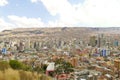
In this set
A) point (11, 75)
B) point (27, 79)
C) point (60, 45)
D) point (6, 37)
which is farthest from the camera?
point (6, 37)

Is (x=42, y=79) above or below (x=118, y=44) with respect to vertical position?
above

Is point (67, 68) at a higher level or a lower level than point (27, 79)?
lower

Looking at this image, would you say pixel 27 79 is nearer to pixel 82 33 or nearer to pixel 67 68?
pixel 67 68

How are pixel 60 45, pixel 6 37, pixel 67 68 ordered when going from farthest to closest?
1. pixel 6 37
2. pixel 60 45
3. pixel 67 68

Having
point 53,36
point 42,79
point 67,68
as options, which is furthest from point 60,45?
point 42,79

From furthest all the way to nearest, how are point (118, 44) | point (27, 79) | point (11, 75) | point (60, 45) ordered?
point (60, 45)
point (118, 44)
point (27, 79)
point (11, 75)

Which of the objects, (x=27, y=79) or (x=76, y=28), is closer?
(x=27, y=79)

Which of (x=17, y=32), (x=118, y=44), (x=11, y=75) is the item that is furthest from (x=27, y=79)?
(x=17, y=32)

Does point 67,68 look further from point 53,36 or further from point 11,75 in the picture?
point 53,36

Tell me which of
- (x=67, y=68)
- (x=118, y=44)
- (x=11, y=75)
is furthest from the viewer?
(x=118, y=44)
